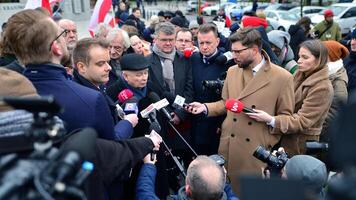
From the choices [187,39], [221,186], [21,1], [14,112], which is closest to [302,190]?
[14,112]

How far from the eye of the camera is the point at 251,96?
3.41 meters

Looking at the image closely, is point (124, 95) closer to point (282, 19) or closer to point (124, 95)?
point (124, 95)

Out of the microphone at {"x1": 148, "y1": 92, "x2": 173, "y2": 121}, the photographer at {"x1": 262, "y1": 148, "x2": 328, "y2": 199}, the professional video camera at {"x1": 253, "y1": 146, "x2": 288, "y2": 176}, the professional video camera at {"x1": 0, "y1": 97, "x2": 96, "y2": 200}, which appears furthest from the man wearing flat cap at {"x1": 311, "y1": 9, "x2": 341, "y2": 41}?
the professional video camera at {"x1": 0, "y1": 97, "x2": 96, "y2": 200}

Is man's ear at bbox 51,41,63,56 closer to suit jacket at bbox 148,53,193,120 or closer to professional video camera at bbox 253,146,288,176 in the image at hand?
professional video camera at bbox 253,146,288,176

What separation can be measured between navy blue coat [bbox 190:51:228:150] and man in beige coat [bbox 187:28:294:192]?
647 millimetres

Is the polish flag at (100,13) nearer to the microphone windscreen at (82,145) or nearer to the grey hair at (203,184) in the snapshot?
the grey hair at (203,184)

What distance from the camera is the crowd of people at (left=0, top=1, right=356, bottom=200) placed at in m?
1.95

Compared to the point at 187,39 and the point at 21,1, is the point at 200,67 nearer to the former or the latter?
the point at 187,39

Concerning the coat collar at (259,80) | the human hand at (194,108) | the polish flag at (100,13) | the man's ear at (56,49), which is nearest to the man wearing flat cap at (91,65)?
the man's ear at (56,49)

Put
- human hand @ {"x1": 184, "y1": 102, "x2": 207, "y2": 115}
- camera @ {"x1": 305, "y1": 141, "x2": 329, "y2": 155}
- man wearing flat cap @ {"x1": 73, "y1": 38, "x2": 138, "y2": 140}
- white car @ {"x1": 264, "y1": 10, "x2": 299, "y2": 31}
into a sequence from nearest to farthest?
man wearing flat cap @ {"x1": 73, "y1": 38, "x2": 138, "y2": 140}, camera @ {"x1": 305, "y1": 141, "x2": 329, "y2": 155}, human hand @ {"x1": 184, "y1": 102, "x2": 207, "y2": 115}, white car @ {"x1": 264, "y1": 10, "x2": 299, "y2": 31}

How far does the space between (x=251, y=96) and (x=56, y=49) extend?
1903 millimetres

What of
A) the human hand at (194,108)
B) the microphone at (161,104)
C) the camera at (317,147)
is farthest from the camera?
the human hand at (194,108)

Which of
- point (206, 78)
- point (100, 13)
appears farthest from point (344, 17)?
point (206, 78)

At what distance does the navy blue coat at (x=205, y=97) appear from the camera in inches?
168
